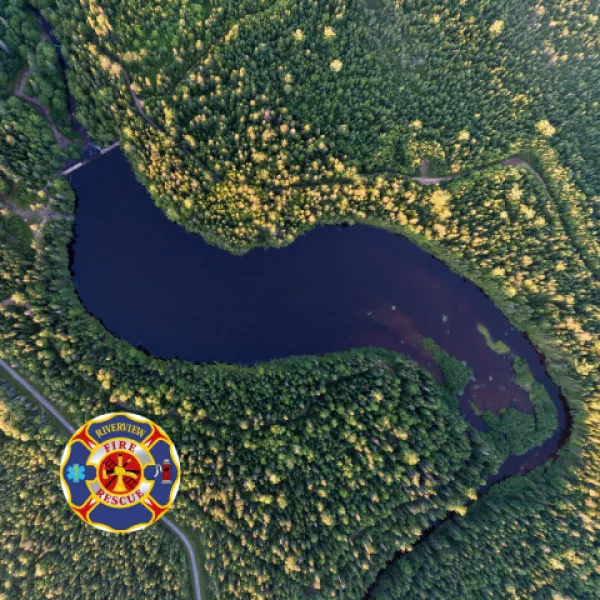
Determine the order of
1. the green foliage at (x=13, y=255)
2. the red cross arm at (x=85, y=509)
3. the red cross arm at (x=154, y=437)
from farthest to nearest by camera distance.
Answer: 1. the green foliage at (x=13, y=255)
2. the red cross arm at (x=154, y=437)
3. the red cross arm at (x=85, y=509)

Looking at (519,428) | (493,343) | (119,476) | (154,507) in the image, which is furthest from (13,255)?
(519,428)

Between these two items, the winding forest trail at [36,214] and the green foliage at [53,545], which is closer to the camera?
the green foliage at [53,545]

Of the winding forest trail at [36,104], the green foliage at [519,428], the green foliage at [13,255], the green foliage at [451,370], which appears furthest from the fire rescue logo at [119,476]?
the green foliage at [519,428]

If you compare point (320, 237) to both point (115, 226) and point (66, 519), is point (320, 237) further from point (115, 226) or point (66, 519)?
point (66, 519)

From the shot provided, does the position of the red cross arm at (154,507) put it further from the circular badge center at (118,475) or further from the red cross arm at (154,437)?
the red cross arm at (154,437)

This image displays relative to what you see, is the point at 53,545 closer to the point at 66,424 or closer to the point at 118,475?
the point at 118,475

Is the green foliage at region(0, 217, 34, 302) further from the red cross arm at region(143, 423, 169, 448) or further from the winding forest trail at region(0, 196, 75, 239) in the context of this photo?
the red cross arm at region(143, 423, 169, 448)
